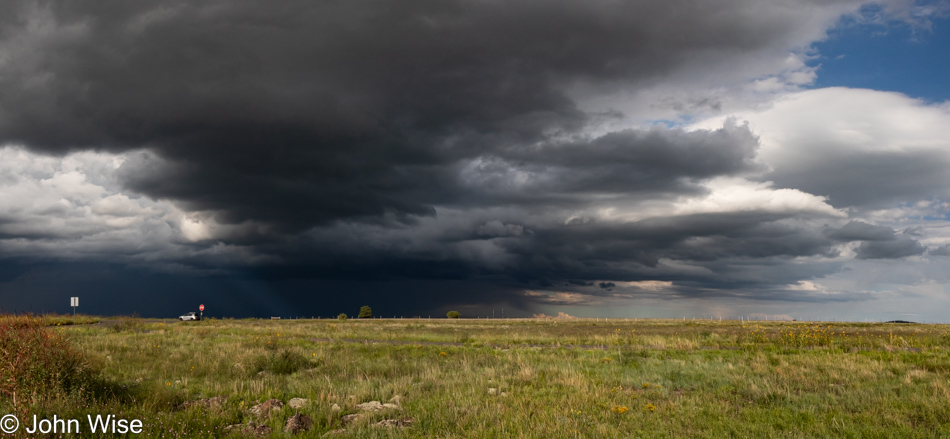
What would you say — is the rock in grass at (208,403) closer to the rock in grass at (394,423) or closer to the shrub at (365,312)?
the rock in grass at (394,423)

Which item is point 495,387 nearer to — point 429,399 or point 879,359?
point 429,399

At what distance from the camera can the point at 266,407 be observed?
38.8ft

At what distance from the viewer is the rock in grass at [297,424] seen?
1025cm

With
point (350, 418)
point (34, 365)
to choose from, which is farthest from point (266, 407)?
point (34, 365)

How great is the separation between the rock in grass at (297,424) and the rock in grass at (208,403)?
2.08 m

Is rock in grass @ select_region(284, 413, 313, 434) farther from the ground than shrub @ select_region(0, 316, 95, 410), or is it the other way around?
shrub @ select_region(0, 316, 95, 410)

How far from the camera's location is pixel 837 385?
14.5 metres

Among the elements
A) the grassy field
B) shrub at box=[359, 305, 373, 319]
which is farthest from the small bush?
the grassy field

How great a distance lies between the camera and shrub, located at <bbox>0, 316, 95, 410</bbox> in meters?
10.8

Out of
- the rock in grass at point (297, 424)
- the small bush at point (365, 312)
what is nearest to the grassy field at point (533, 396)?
the rock in grass at point (297, 424)

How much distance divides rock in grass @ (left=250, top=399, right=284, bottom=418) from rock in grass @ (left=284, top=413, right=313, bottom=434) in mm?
963

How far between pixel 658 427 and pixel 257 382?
37.5 feet

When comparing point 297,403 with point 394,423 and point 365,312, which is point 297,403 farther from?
point 365,312

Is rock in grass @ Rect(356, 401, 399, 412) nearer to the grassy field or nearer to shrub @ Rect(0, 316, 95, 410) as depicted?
the grassy field
